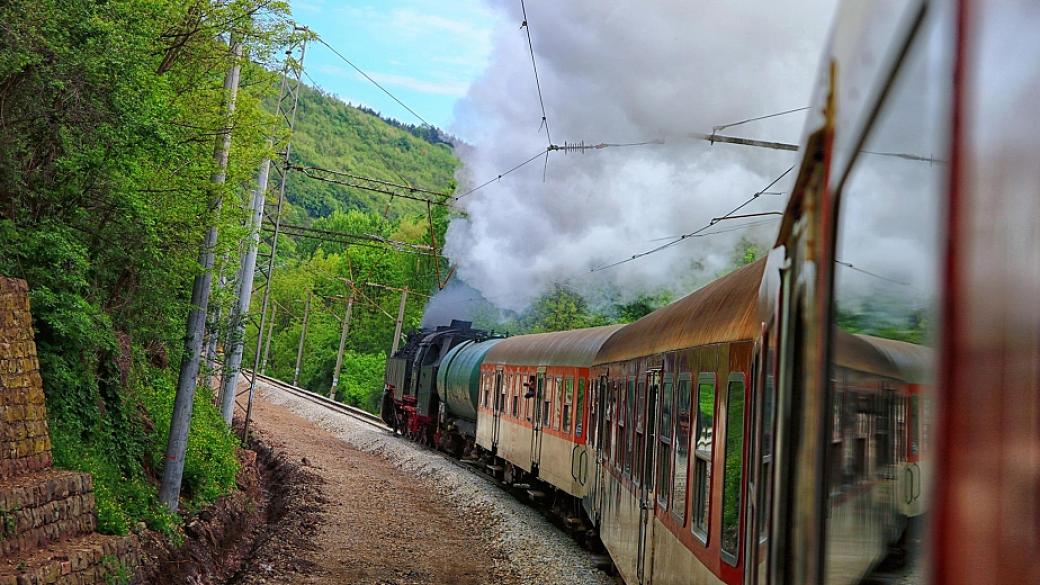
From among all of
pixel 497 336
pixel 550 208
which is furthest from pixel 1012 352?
pixel 550 208

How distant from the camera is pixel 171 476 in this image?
1598 cm

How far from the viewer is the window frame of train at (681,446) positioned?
6.27 meters

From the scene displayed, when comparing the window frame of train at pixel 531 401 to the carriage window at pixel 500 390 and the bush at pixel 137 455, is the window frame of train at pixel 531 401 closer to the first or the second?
the carriage window at pixel 500 390

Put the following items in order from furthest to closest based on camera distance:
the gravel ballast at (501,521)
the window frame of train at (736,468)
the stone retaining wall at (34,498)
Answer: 1. the gravel ballast at (501,521)
2. the stone retaining wall at (34,498)
3. the window frame of train at (736,468)

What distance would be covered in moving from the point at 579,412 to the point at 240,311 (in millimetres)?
9953

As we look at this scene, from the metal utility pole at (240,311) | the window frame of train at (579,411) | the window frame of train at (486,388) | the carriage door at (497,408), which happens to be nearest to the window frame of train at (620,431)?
the window frame of train at (579,411)

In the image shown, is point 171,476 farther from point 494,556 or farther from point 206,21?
point 206,21

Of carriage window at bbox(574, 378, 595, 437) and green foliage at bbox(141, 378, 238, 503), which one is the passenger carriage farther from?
green foliage at bbox(141, 378, 238, 503)

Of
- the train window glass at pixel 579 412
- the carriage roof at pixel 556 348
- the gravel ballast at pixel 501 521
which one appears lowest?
the gravel ballast at pixel 501 521

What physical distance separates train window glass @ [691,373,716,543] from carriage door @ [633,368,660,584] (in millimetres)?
1834

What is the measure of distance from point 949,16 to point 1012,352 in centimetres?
39

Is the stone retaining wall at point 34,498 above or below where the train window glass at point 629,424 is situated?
below

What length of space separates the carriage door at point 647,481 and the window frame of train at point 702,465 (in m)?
1.79

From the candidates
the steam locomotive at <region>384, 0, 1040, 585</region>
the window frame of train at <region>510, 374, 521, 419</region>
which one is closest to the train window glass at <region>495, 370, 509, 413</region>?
the window frame of train at <region>510, 374, 521, 419</region>
